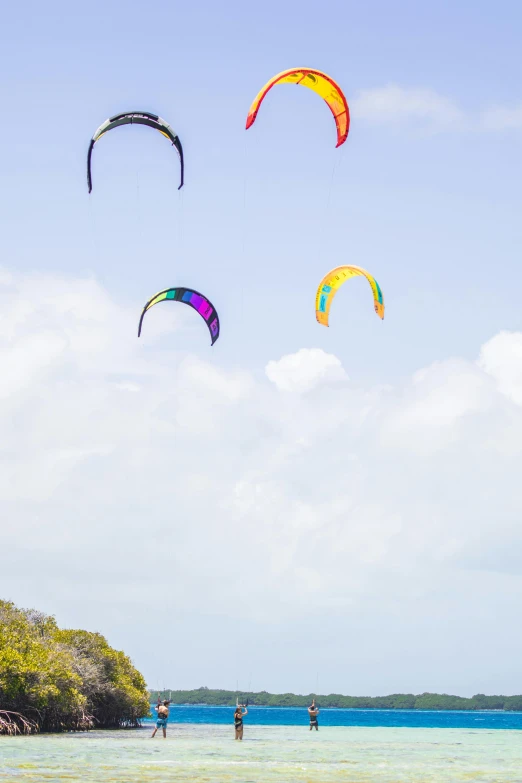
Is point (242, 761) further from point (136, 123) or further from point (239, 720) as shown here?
point (136, 123)

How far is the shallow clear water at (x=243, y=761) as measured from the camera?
1681cm

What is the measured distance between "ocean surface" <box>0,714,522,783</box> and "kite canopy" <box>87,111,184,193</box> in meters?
14.2

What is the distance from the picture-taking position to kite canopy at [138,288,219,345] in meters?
28.6

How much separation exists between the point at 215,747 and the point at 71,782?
11.7m

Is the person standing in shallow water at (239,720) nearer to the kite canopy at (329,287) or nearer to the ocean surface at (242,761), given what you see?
the ocean surface at (242,761)

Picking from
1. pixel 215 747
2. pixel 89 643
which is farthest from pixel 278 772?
pixel 89 643

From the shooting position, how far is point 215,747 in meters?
25.9

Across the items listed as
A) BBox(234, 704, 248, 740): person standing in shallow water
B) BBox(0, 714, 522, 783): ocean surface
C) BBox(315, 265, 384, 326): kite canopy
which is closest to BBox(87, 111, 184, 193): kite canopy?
BBox(315, 265, 384, 326): kite canopy

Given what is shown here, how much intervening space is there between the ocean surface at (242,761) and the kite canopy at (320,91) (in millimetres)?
13729

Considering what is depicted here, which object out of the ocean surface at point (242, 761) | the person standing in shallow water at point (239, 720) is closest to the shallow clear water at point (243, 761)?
the ocean surface at point (242, 761)

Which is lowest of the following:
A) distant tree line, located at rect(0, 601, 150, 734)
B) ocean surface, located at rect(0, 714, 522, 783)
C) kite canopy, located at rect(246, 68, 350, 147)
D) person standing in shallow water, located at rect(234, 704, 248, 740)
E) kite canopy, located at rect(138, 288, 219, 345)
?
ocean surface, located at rect(0, 714, 522, 783)

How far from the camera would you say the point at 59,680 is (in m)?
30.5

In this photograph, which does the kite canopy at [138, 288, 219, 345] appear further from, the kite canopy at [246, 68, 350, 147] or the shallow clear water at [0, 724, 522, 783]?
the shallow clear water at [0, 724, 522, 783]

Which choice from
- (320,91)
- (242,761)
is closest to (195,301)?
(320,91)
